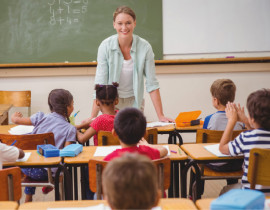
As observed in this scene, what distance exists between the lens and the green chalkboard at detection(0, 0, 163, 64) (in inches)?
201

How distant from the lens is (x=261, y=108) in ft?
7.04

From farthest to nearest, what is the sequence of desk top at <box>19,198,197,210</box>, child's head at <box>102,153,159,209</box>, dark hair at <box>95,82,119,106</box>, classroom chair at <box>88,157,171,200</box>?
dark hair at <box>95,82,119,106</box>, classroom chair at <box>88,157,171,200</box>, desk top at <box>19,198,197,210</box>, child's head at <box>102,153,159,209</box>

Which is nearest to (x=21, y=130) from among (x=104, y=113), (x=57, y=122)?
(x=57, y=122)

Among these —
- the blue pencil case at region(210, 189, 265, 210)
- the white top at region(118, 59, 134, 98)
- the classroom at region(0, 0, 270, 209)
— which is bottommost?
the blue pencil case at region(210, 189, 265, 210)

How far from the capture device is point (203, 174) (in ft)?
9.30

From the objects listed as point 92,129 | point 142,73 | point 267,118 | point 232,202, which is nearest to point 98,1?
point 142,73

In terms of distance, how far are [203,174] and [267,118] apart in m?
0.86

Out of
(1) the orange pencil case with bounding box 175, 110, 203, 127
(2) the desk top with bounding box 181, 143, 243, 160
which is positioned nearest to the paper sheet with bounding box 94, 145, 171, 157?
(2) the desk top with bounding box 181, 143, 243, 160

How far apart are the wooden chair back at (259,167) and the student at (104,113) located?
1206 mm

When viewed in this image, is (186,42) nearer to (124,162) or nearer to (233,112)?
(233,112)

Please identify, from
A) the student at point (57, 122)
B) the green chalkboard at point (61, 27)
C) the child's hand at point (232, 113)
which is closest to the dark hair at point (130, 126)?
the child's hand at point (232, 113)

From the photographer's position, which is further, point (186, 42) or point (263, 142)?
point (186, 42)

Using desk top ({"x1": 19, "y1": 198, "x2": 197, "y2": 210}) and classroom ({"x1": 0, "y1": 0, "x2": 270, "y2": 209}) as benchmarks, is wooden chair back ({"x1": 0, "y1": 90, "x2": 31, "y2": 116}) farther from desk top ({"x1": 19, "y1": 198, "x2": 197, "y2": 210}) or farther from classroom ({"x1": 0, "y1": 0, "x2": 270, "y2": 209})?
desk top ({"x1": 19, "y1": 198, "x2": 197, "y2": 210})

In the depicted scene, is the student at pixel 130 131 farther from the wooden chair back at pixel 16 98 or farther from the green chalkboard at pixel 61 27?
the green chalkboard at pixel 61 27
